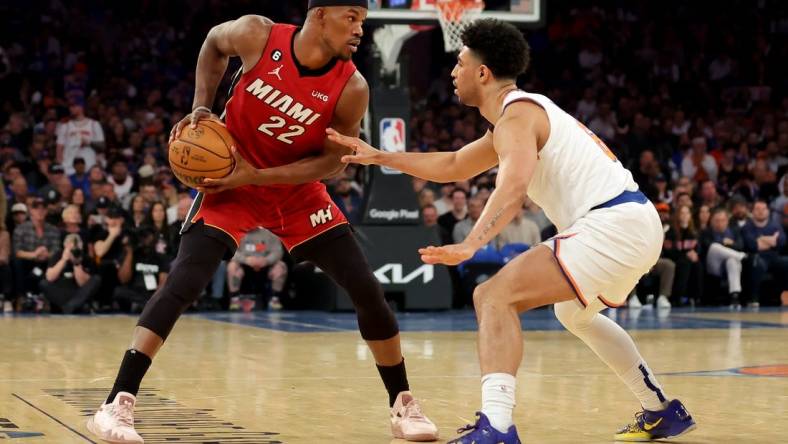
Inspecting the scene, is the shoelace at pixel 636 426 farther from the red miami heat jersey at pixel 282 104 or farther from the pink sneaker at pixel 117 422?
the pink sneaker at pixel 117 422

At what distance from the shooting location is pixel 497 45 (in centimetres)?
538

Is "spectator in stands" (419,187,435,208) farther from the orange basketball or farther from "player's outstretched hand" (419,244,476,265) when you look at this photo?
"player's outstretched hand" (419,244,476,265)

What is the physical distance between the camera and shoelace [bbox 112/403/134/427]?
17.7ft

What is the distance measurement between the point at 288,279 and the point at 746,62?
39.4 ft

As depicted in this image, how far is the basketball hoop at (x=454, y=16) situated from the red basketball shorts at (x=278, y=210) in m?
8.07

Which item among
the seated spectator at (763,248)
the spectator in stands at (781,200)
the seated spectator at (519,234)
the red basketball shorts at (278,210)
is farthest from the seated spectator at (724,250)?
the red basketball shorts at (278,210)

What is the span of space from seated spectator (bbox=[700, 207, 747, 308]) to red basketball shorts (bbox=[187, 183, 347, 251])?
11756 mm

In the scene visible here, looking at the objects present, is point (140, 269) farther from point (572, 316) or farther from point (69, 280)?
point (572, 316)

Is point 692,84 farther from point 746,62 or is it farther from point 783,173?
point 783,173

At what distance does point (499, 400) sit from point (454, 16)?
9535 millimetres

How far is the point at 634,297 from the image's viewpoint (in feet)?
53.3

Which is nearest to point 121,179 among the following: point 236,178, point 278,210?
point 278,210

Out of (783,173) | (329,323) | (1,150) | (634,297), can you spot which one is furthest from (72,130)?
(783,173)

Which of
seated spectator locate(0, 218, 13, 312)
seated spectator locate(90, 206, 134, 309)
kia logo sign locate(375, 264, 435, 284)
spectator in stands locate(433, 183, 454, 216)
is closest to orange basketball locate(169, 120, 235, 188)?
kia logo sign locate(375, 264, 435, 284)
